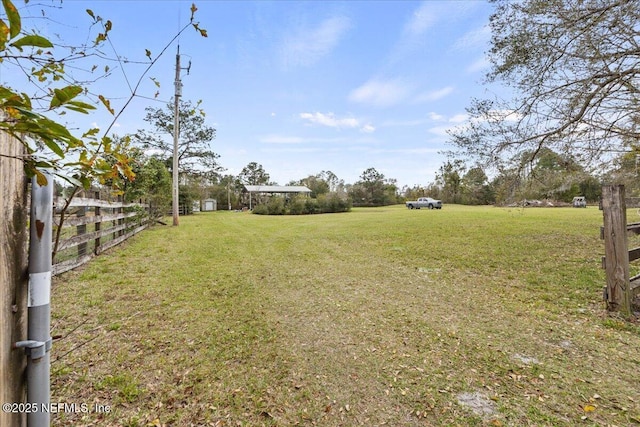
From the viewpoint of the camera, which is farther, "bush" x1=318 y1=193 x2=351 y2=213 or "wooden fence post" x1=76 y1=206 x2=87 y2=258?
"bush" x1=318 y1=193 x2=351 y2=213

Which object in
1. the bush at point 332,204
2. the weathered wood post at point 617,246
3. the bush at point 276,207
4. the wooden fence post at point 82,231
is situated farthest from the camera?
the bush at point 332,204

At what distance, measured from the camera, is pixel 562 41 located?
5.05 m

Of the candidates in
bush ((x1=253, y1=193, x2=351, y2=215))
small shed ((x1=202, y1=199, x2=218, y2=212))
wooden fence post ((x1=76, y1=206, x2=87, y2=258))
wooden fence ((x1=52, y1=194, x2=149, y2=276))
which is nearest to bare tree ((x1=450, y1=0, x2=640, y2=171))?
wooden fence ((x1=52, y1=194, x2=149, y2=276))

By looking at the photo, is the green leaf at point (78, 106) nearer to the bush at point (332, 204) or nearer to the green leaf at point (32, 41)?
the green leaf at point (32, 41)

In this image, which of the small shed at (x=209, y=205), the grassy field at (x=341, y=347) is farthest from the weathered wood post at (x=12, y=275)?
the small shed at (x=209, y=205)

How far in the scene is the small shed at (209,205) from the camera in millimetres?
37312

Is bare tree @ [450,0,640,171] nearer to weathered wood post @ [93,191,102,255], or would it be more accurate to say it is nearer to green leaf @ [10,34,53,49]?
green leaf @ [10,34,53,49]

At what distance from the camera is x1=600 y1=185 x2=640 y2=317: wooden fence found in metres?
3.36

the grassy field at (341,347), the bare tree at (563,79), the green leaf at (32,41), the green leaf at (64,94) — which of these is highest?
the bare tree at (563,79)

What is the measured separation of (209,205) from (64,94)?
40.1 m

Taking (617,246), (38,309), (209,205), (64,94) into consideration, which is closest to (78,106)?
(64,94)

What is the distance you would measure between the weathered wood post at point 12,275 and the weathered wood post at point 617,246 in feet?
16.5

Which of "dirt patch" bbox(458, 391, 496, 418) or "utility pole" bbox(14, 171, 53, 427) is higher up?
"utility pole" bbox(14, 171, 53, 427)

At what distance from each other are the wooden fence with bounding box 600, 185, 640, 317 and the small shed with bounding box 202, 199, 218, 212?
125 feet
